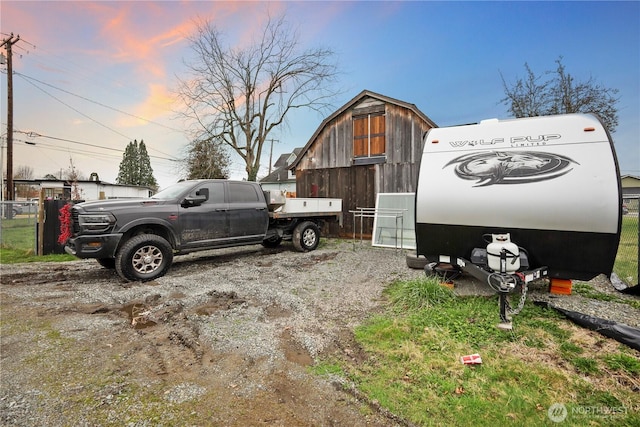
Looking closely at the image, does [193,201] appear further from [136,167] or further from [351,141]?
[136,167]

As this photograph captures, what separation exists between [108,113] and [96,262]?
65.5 ft

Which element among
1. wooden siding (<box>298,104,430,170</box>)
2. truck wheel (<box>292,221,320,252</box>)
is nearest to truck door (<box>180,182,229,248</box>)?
truck wheel (<box>292,221,320,252</box>)

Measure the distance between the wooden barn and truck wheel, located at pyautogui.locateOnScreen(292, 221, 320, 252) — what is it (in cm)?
254

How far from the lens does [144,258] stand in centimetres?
538

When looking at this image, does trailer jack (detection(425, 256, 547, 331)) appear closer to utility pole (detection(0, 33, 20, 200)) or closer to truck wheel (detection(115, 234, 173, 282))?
truck wheel (detection(115, 234, 173, 282))

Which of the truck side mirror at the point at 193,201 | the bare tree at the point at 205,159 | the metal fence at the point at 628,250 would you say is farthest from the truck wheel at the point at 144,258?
the bare tree at the point at 205,159

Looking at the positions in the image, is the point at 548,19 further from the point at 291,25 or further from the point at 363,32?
the point at 291,25

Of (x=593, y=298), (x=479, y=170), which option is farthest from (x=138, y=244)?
(x=593, y=298)

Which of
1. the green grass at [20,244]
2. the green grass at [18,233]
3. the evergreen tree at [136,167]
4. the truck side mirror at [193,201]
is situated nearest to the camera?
the truck side mirror at [193,201]

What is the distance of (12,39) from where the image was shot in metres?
15.4

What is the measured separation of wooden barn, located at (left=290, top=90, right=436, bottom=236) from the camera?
10.1 metres

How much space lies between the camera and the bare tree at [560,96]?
12.4 m

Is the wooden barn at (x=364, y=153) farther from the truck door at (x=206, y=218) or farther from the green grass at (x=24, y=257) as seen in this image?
the green grass at (x=24, y=257)

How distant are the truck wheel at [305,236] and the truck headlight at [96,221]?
4.51 m
